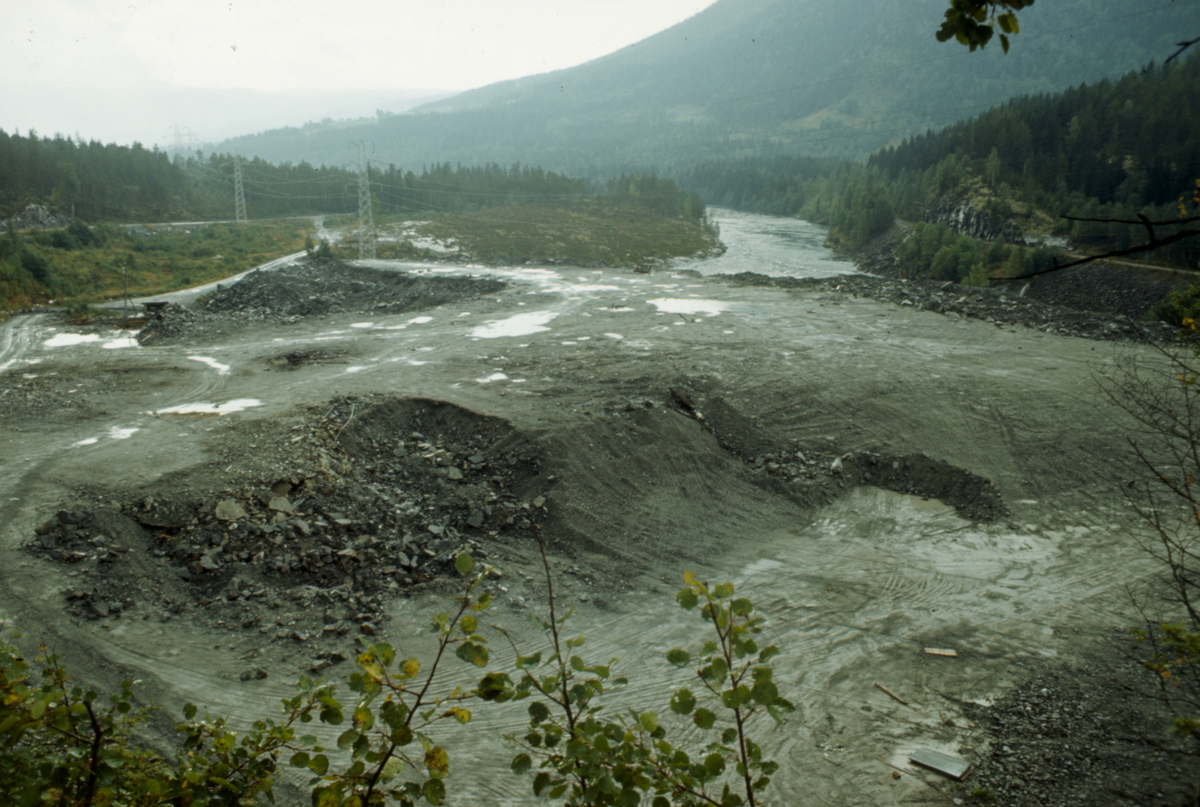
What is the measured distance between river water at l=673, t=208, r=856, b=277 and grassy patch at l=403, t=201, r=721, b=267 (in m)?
3.95

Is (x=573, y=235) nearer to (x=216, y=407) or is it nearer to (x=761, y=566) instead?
(x=216, y=407)

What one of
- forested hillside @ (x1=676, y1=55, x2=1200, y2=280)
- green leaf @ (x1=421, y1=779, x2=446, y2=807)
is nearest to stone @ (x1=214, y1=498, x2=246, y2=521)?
green leaf @ (x1=421, y1=779, x2=446, y2=807)

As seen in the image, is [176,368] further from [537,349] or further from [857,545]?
[857,545]

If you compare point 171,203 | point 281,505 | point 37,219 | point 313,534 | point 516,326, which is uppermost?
point 171,203

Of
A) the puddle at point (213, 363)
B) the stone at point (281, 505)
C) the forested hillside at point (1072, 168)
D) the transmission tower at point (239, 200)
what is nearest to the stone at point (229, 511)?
the stone at point (281, 505)

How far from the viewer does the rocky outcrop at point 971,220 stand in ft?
159

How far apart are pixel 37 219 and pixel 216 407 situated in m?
64.5

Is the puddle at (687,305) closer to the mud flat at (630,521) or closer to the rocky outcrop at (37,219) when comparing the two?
the mud flat at (630,521)

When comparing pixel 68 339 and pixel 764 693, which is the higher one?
pixel 764 693

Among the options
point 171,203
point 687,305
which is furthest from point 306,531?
point 171,203

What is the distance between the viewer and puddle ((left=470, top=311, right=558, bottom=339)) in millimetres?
19719

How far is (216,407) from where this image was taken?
41.4 feet

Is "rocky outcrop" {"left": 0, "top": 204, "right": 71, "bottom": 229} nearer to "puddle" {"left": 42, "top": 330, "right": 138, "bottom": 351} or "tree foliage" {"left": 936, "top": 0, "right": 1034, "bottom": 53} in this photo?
"puddle" {"left": 42, "top": 330, "right": 138, "bottom": 351}

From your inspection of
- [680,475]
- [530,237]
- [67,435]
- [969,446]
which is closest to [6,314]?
[67,435]
